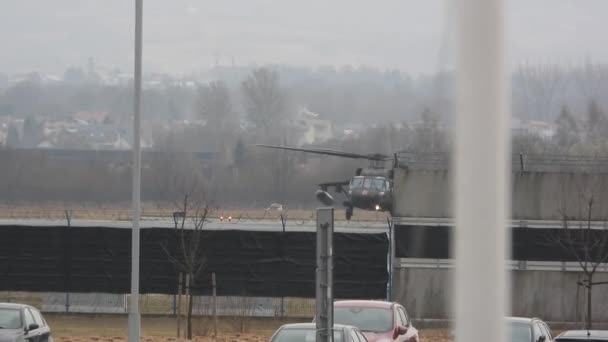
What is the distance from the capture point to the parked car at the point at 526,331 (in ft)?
75.9

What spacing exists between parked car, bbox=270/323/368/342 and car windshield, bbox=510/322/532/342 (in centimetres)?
318

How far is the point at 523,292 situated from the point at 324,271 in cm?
A: 1843

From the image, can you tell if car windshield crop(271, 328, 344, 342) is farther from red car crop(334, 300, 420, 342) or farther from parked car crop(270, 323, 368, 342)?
red car crop(334, 300, 420, 342)

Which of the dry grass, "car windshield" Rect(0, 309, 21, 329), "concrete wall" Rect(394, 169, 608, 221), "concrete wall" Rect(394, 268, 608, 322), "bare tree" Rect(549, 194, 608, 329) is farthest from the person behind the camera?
the dry grass

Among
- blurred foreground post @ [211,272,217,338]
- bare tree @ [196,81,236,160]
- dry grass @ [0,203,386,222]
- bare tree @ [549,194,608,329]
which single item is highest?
bare tree @ [196,81,236,160]

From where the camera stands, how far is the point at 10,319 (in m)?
23.5

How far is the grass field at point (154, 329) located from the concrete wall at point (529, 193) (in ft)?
13.4

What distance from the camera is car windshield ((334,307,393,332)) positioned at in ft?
79.4

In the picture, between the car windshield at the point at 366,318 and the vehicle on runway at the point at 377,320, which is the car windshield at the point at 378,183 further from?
the car windshield at the point at 366,318

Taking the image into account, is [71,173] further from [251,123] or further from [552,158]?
[552,158]

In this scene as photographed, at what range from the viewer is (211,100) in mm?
82625

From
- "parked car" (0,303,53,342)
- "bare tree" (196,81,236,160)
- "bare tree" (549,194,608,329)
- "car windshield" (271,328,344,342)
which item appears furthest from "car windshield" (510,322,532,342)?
"bare tree" (196,81,236,160)

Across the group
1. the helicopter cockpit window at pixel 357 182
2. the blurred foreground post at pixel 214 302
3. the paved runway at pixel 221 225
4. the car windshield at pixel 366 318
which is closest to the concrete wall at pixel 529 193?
the paved runway at pixel 221 225

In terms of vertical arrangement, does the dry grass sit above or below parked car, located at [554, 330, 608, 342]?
above
